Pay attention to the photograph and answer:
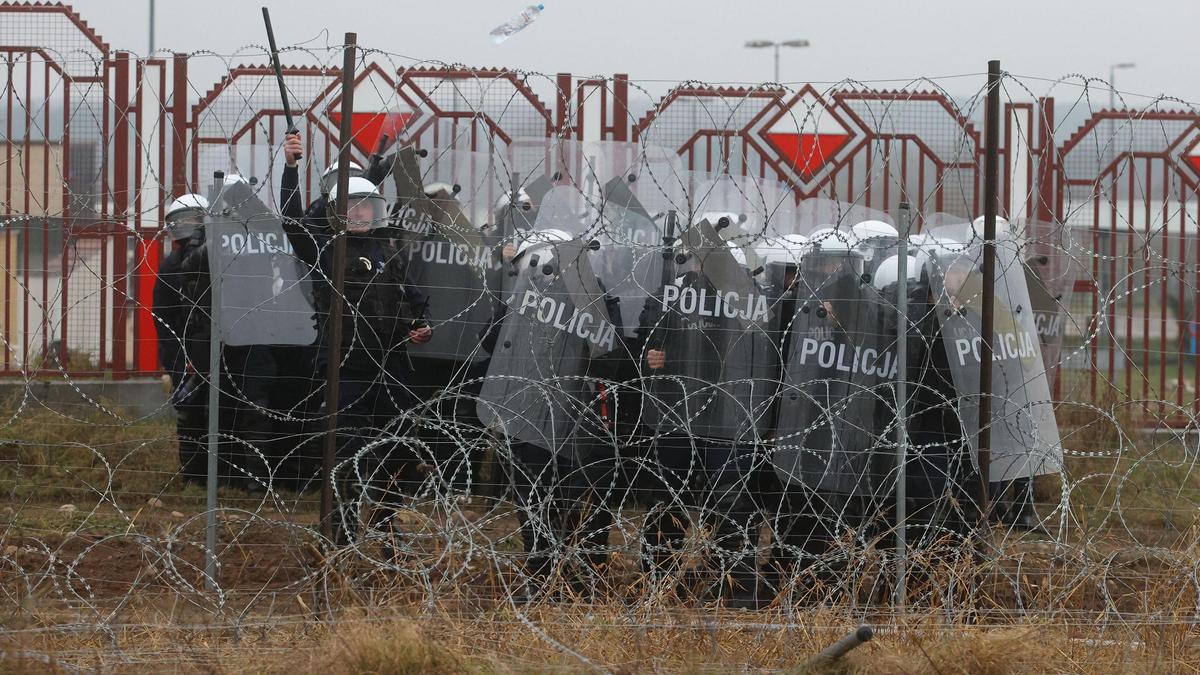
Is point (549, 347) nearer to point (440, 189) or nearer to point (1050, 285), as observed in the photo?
point (440, 189)

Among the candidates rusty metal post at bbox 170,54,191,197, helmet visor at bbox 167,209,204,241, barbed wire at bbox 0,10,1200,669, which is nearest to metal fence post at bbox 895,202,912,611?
barbed wire at bbox 0,10,1200,669

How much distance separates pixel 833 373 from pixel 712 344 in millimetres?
516

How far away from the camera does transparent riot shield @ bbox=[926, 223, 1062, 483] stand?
215 inches

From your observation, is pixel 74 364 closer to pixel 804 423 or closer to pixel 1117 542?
pixel 804 423

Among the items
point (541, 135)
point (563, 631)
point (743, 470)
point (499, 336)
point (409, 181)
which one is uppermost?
point (541, 135)

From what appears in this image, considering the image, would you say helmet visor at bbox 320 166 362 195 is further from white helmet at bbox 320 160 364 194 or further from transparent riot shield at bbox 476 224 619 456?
transparent riot shield at bbox 476 224 619 456

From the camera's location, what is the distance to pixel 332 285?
5223mm

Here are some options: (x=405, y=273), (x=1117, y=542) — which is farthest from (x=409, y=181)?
(x=1117, y=542)

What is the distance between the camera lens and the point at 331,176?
20.0 feet

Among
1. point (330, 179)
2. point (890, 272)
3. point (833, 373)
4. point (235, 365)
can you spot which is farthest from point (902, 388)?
point (235, 365)

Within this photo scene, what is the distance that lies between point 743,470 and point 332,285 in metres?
1.84

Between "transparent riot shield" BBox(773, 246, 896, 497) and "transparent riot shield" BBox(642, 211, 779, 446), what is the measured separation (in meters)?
0.12

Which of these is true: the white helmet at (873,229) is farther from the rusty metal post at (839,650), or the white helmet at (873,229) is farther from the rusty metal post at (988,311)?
the rusty metal post at (839,650)

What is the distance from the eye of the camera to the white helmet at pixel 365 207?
18.6ft
